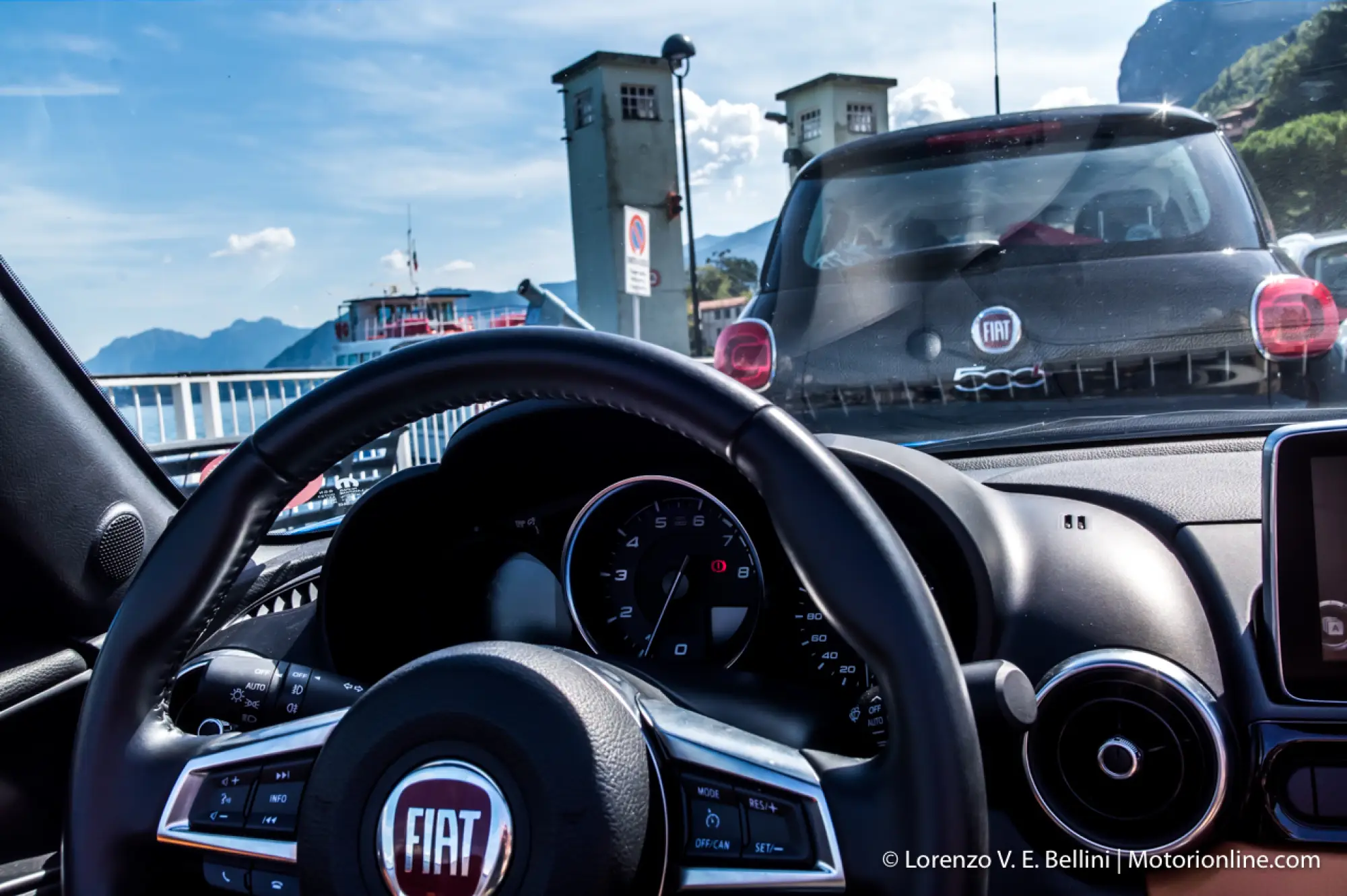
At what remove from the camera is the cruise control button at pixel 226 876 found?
49.8 inches

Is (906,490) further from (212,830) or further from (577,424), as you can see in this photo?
(212,830)

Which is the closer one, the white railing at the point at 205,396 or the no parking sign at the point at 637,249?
the no parking sign at the point at 637,249

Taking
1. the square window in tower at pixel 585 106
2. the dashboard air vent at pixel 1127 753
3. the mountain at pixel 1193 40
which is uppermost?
the square window in tower at pixel 585 106

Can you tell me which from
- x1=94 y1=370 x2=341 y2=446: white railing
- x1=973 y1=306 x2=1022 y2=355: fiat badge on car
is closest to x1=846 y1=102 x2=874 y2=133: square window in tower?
x1=973 y1=306 x2=1022 y2=355: fiat badge on car

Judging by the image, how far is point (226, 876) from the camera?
1.27 metres

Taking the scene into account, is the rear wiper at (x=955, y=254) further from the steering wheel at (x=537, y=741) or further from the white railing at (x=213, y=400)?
the white railing at (x=213, y=400)

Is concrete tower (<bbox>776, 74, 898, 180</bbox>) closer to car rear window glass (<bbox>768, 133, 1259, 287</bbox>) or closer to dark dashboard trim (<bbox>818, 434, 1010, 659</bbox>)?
car rear window glass (<bbox>768, 133, 1259, 287</bbox>)

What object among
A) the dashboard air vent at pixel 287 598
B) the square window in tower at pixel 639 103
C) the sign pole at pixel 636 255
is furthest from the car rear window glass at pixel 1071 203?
the dashboard air vent at pixel 287 598

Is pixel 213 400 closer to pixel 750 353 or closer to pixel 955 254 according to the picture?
pixel 750 353

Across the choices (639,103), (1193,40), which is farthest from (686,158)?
(1193,40)

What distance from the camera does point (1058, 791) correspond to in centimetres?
156

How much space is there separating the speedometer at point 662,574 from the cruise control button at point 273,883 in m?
0.79

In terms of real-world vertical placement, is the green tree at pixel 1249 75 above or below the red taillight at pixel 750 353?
above

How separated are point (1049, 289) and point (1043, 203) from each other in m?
0.20
